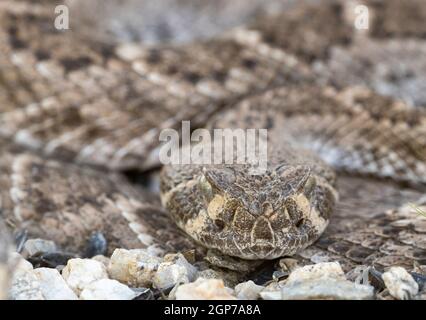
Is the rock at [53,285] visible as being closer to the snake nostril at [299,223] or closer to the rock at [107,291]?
the rock at [107,291]

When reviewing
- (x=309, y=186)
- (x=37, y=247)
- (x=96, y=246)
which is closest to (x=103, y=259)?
(x=96, y=246)

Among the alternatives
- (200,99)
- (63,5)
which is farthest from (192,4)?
(200,99)

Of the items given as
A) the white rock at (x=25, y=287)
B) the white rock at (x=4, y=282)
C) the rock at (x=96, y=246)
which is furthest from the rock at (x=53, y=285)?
the rock at (x=96, y=246)

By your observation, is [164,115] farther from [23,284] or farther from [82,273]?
[23,284]

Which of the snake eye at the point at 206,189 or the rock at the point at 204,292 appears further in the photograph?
the snake eye at the point at 206,189

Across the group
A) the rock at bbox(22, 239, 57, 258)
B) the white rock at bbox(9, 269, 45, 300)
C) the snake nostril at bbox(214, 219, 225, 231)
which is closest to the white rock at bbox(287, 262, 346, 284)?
the snake nostril at bbox(214, 219, 225, 231)

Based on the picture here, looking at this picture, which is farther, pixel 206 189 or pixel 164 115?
pixel 164 115
